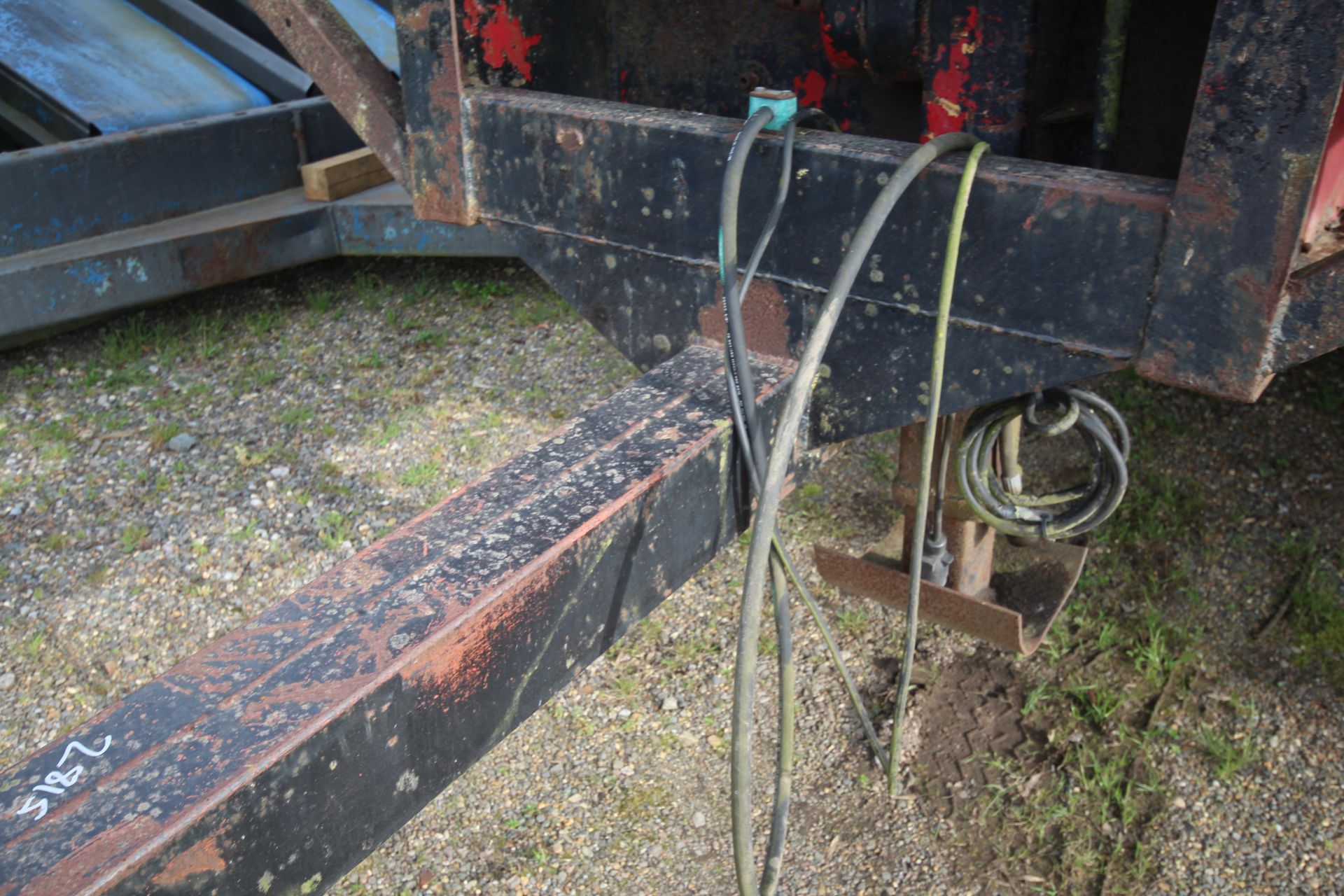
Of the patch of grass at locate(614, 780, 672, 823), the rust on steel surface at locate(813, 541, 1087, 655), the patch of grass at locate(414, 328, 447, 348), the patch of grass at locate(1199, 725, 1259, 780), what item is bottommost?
the patch of grass at locate(614, 780, 672, 823)

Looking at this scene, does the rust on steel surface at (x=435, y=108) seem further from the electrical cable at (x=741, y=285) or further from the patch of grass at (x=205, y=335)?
the patch of grass at (x=205, y=335)

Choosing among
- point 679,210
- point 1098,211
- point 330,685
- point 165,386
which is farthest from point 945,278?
point 165,386

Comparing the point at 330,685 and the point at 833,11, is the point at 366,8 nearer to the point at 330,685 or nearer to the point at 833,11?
the point at 833,11

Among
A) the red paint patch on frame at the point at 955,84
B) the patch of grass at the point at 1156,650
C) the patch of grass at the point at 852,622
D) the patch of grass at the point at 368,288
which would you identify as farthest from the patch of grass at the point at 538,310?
the red paint patch on frame at the point at 955,84

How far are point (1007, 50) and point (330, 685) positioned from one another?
1.25 m

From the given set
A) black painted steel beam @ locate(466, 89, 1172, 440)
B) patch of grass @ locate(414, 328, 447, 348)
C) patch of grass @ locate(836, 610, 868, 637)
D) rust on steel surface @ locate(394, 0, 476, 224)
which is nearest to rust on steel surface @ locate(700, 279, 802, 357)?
black painted steel beam @ locate(466, 89, 1172, 440)

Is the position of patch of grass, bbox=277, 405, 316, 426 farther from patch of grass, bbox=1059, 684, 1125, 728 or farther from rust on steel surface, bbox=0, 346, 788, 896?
patch of grass, bbox=1059, 684, 1125, 728

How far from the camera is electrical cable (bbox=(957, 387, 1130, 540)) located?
153 centimetres

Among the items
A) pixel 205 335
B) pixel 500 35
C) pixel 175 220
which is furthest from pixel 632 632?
pixel 175 220

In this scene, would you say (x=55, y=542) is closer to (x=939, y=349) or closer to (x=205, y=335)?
(x=205, y=335)

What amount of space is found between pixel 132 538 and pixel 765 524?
82.7 inches

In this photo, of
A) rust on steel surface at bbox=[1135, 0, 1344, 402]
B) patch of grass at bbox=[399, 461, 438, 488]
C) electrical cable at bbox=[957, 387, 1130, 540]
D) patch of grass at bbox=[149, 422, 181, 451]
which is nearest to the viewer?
rust on steel surface at bbox=[1135, 0, 1344, 402]

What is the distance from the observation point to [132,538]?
271 cm

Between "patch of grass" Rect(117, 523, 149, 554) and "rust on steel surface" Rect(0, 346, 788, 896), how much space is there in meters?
1.71
